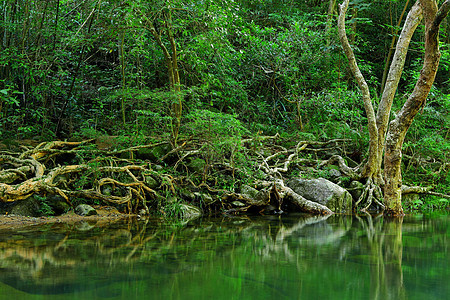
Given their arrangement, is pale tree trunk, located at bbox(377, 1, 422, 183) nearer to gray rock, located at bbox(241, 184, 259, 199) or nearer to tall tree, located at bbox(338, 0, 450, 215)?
tall tree, located at bbox(338, 0, 450, 215)

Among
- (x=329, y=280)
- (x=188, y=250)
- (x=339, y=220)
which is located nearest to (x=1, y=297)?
(x=188, y=250)

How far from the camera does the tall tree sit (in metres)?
5.82

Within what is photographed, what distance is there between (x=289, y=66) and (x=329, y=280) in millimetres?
9237

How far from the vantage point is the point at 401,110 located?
661cm

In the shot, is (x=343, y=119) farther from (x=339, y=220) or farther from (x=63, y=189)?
(x=63, y=189)

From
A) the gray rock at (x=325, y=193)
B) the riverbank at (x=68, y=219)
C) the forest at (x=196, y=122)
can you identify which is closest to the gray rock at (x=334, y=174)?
the forest at (x=196, y=122)

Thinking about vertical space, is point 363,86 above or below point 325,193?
above

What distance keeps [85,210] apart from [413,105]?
5.80 meters

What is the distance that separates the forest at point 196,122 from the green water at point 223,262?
164cm

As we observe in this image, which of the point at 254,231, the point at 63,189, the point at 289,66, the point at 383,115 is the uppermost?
the point at 289,66

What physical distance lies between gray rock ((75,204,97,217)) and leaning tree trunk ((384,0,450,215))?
5.26 metres

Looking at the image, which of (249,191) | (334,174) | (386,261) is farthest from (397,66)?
(386,261)

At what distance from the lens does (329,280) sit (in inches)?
117

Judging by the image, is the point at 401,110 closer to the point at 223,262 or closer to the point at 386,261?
the point at 386,261
